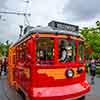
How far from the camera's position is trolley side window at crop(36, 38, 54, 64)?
408 inches

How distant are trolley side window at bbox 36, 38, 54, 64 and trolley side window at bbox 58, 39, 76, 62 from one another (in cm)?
33

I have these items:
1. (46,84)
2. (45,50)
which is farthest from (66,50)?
(46,84)

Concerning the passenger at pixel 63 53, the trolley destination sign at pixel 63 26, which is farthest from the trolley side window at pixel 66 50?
the trolley destination sign at pixel 63 26

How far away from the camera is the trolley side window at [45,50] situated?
10.4m

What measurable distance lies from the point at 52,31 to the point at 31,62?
1250mm

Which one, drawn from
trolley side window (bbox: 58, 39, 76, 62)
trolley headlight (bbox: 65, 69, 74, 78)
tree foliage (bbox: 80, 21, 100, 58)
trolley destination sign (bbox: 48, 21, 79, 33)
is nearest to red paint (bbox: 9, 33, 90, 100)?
trolley headlight (bbox: 65, 69, 74, 78)

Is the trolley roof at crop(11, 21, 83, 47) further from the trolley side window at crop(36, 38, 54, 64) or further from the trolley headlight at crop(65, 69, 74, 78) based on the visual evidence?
the trolley headlight at crop(65, 69, 74, 78)

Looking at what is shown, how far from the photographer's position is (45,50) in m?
10.6

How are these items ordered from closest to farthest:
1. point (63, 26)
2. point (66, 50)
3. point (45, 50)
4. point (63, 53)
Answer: point (45, 50) < point (63, 53) < point (66, 50) < point (63, 26)

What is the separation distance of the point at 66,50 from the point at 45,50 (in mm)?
824

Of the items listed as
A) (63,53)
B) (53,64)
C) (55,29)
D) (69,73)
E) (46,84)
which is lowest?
(46,84)

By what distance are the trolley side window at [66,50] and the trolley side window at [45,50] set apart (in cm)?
33

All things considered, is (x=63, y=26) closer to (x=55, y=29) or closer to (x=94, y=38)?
(x=55, y=29)

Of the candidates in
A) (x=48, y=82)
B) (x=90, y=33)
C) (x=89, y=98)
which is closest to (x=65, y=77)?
(x=48, y=82)
